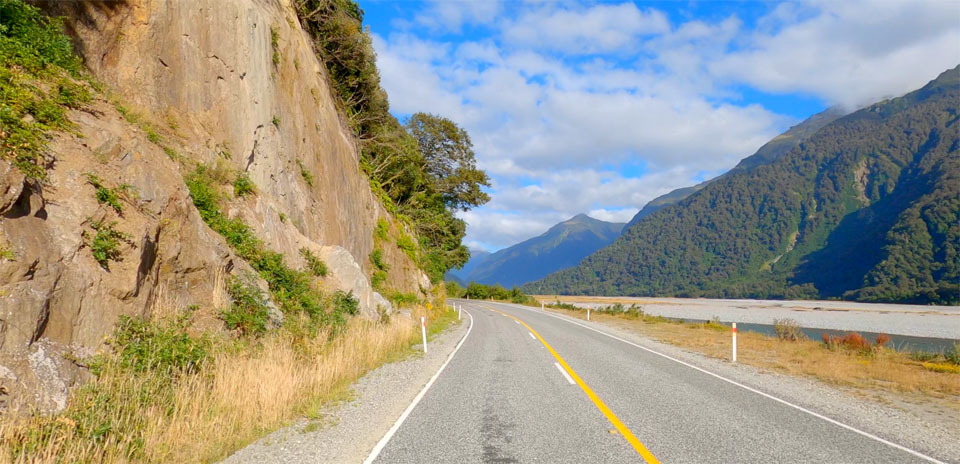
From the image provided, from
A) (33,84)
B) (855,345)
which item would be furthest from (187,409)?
(855,345)

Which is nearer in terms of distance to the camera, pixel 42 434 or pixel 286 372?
pixel 42 434

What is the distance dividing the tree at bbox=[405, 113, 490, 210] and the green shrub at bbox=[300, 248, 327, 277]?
92.9ft

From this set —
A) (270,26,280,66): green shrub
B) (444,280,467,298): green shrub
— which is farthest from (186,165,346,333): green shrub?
(444,280,467,298): green shrub

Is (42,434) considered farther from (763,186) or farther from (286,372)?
(763,186)

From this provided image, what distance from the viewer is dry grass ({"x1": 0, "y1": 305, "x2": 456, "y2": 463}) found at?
4488 millimetres

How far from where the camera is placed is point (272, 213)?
12.9 metres

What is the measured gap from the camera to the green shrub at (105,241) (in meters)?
6.17

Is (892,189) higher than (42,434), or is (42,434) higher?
(892,189)

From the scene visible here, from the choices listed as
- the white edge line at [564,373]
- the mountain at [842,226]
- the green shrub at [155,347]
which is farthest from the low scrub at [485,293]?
the mountain at [842,226]

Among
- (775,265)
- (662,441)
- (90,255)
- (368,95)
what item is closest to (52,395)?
(90,255)

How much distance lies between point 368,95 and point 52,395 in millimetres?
25759

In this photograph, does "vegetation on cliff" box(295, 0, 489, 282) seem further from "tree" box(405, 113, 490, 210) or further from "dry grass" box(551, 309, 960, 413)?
"dry grass" box(551, 309, 960, 413)

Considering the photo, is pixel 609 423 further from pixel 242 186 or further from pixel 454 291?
pixel 454 291

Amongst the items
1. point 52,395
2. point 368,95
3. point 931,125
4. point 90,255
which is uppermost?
point 931,125
